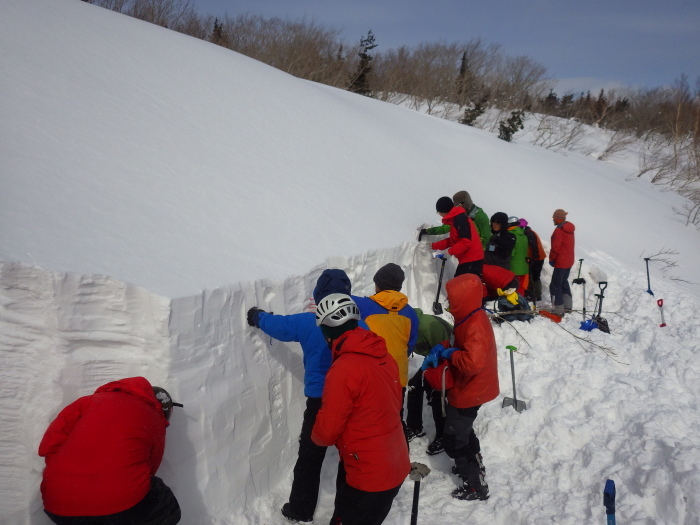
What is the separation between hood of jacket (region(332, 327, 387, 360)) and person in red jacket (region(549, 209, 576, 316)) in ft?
15.6

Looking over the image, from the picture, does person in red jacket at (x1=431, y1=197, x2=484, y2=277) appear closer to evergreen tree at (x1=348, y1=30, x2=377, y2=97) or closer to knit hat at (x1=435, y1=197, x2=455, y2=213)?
Result: knit hat at (x1=435, y1=197, x2=455, y2=213)

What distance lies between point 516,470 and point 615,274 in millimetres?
5211

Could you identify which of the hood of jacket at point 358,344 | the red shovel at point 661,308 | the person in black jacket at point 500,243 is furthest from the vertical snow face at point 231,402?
the red shovel at point 661,308

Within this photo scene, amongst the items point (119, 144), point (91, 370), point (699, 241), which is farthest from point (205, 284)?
point (699, 241)

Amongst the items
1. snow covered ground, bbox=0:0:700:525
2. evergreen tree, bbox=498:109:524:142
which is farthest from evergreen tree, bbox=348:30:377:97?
snow covered ground, bbox=0:0:700:525

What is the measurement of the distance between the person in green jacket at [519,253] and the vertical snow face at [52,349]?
17.1ft

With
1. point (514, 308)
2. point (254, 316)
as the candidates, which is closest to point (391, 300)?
point (254, 316)

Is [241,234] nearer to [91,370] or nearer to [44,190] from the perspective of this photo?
[44,190]

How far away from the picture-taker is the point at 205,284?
9.86 ft

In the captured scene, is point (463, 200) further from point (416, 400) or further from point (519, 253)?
point (416, 400)

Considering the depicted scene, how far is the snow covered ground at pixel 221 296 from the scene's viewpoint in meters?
2.55

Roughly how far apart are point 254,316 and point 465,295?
164 cm

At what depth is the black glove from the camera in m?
3.14

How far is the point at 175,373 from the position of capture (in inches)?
106
